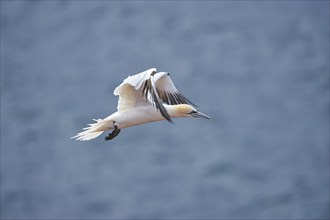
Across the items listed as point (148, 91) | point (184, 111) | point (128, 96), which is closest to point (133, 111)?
point (128, 96)

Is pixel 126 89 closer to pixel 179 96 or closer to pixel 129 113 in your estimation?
pixel 129 113

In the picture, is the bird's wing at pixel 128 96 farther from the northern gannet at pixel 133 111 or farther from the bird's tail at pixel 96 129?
the bird's tail at pixel 96 129

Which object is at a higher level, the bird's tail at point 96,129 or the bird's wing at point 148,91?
the bird's wing at point 148,91

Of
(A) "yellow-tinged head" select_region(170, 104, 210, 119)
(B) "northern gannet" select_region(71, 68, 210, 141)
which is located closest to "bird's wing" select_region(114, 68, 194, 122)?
(B) "northern gannet" select_region(71, 68, 210, 141)

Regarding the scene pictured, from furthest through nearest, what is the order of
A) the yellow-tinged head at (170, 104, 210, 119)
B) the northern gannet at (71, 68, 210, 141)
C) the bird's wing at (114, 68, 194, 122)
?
1. the yellow-tinged head at (170, 104, 210, 119)
2. the northern gannet at (71, 68, 210, 141)
3. the bird's wing at (114, 68, 194, 122)

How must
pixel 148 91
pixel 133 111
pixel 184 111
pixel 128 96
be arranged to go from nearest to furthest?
1. pixel 148 91
2. pixel 133 111
3. pixel 128 96
4. pixel 184 111

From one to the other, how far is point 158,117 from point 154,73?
47cm

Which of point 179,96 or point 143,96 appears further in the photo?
point 179,96

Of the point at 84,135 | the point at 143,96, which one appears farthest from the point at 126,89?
the point at 84,135

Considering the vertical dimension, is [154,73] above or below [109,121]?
above

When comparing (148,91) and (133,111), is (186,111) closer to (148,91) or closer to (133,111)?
(133,111)

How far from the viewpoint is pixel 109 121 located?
693 cm

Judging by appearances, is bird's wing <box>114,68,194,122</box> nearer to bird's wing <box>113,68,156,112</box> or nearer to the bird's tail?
bird's wing <box>113,68,156,112</box>

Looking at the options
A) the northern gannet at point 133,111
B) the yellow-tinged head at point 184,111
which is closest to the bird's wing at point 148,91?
the northern gannet at point 133,111
